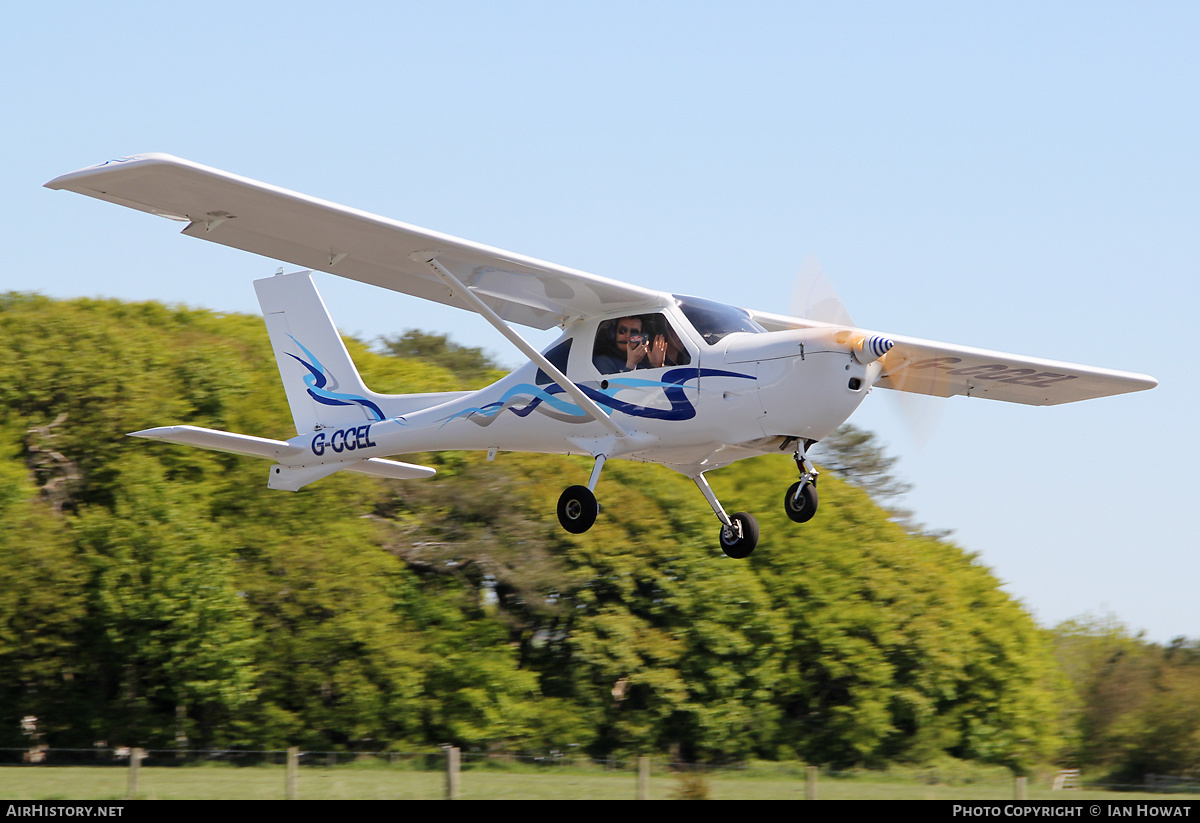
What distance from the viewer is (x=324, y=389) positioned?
15.1 metres

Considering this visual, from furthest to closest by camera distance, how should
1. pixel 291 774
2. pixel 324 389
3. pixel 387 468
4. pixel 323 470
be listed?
pixel 291 774
pixel 324 389
pixel 387 468
pixel 323 470

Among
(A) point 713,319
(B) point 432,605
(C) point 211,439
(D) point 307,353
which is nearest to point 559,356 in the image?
(A) point 713,319

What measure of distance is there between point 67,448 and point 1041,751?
80.3 ft

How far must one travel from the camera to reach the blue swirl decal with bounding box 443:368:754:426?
11250 millimetres

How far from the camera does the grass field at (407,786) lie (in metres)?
17.4

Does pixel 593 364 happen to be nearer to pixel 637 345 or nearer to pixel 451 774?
pixel 637 345

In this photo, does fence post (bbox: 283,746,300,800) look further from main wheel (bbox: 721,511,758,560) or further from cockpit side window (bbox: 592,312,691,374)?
cockpit side window (bbox: 592,312,691,374)

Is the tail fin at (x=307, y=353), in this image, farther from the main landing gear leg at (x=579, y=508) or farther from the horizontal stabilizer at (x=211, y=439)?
the main landing gear leg at (x=579, y=508)

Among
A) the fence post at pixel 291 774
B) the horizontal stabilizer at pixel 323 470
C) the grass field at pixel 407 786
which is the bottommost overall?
the grass field at pixel 407 786

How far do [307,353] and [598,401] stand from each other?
209 inches

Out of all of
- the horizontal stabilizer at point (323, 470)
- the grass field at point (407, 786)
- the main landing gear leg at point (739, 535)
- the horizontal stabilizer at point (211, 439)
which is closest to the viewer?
the main landing gear leg at point (739, 535)

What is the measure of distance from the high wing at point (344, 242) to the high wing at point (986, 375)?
1963 millimetres

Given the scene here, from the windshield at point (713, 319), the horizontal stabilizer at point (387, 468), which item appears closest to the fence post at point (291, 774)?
the horizontal stabilizer at point (387, 468)

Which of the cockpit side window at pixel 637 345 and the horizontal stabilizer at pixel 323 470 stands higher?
the cockpit side window at pixel 637 345
